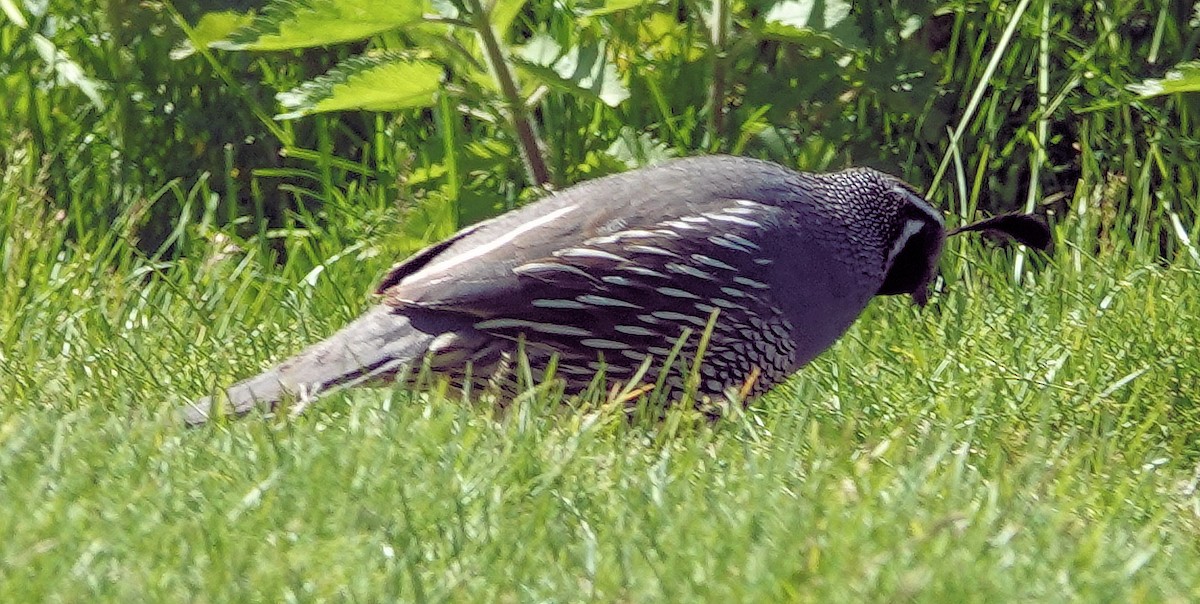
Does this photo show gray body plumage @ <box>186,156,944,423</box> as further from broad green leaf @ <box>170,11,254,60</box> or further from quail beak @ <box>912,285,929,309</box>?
broad green leaf @ <box>170,11,254,60</box>

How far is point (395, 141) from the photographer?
6.21 metres

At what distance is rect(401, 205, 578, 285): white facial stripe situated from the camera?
4223 mm

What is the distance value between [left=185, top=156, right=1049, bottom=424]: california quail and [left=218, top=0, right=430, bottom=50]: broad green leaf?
0.67 m

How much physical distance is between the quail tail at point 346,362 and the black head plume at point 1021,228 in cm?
181

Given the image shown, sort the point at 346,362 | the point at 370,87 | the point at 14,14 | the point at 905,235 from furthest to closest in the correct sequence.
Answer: the point at 14,14 < the point at 370,87 < the point at 905,235 < the point at 346,362

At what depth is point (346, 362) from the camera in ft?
13.7

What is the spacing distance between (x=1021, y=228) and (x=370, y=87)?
2.00 meters

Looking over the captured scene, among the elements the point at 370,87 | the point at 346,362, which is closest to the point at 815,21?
the point at 370,87

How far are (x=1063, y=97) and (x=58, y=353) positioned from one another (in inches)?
136

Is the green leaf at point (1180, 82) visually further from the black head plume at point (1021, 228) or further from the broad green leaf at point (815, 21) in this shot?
the broad green leaf at point (815, 21)

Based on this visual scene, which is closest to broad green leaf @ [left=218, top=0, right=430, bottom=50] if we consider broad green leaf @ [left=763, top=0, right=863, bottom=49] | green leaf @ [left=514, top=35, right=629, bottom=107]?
green leaf @ [left=514, top=35, right=629, bottom=107]

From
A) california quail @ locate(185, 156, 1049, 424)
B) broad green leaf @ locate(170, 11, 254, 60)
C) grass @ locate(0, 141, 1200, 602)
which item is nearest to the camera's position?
grass @ locate(0, 141, 1200, 602)

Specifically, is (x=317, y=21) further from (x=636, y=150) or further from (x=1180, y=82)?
(x=1180, y=82)

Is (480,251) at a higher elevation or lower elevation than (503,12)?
lower
